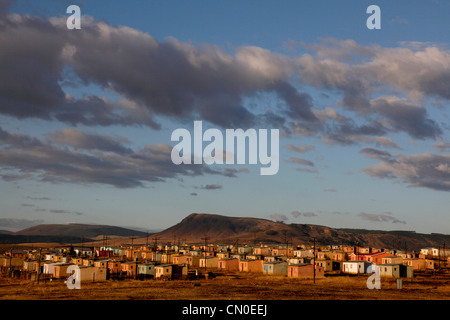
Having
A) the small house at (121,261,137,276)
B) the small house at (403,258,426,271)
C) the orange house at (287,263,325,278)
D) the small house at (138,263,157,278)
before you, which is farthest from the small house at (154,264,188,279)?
the small house at (403,258,426,271)

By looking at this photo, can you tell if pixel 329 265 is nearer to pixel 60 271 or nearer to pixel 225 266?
pixel 225 266

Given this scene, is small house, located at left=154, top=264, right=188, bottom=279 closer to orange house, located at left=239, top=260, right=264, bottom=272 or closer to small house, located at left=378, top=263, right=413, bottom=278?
orange house, located at left=239, top=260, right=264, bottom=272

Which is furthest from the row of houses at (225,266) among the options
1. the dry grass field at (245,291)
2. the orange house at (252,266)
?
the dry grass field at (245,291)

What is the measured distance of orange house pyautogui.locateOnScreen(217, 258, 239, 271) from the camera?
101644 mm

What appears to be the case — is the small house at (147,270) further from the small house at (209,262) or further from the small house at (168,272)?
the small house at (209,262)

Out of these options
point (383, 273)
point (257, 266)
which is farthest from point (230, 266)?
point (383, 273)

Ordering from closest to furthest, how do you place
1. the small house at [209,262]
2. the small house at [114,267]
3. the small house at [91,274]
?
1. the small house at [91,274]
2. the small house at [114,267]
3. the small house at [209,262]

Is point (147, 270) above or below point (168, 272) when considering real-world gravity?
below

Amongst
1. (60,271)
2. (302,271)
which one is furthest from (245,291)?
(60,271)

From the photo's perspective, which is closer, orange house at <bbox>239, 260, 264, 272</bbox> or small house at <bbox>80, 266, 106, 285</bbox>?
small house at <bbox>80, 266, 106, 285</bbox>

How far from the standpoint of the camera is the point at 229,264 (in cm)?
10212

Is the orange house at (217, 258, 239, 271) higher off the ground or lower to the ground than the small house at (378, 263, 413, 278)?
lower

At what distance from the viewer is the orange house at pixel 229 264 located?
102 m
